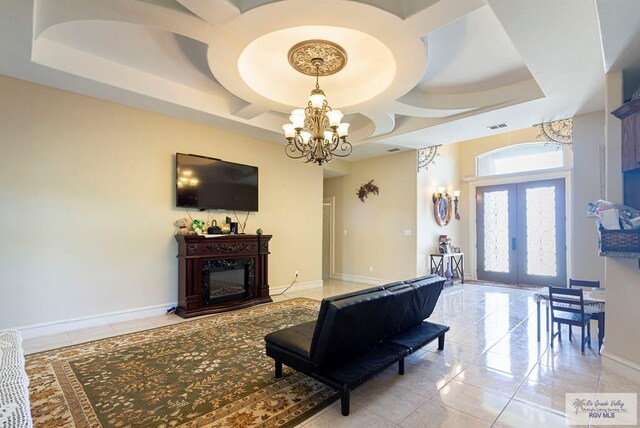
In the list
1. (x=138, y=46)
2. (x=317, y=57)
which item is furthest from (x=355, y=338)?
(x=138, y=46)

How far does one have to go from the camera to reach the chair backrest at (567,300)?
3170mm

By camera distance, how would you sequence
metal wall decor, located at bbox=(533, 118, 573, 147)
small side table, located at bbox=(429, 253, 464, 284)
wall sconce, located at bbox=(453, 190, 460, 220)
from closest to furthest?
metal wall decor, located at bbox=(533, 118, 573, 147), small side table, located at bbox=(429, 253, 464, 284), wall sconce, located at bbox=(453, 190, 460, 220)

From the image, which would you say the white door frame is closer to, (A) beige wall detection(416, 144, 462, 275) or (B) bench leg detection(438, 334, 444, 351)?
(A) beige wall detection(416, 144, 462, 275)

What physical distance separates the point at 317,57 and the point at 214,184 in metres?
2.62

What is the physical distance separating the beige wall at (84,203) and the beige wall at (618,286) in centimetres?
503

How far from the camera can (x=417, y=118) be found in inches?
207

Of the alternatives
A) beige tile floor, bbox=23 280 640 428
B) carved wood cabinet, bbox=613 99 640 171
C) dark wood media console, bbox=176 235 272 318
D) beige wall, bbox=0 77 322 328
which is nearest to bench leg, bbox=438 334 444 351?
beige tile floor, bbox=23 280 640 428

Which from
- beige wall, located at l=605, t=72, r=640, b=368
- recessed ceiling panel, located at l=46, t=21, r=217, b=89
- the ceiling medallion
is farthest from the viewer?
the ceiling medallion

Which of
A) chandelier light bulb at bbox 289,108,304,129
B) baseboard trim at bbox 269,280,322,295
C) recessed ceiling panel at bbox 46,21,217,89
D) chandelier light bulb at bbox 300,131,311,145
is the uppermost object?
recessed ceiling panel at bbox 46,21,217,89

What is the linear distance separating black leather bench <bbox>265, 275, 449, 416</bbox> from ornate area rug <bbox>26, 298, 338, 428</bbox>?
0.89ft

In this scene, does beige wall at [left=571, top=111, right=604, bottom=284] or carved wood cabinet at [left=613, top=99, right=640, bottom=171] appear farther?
beige wall at [left=571, top=111, right=604, bottom=284]

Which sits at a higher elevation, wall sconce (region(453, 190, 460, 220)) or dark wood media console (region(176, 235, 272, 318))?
wall sconce (region(453, 190, 460, 220))

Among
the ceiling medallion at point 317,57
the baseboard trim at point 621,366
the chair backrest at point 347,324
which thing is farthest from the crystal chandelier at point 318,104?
the baseboard trim at point 621,366

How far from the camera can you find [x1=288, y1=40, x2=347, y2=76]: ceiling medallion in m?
3.25
